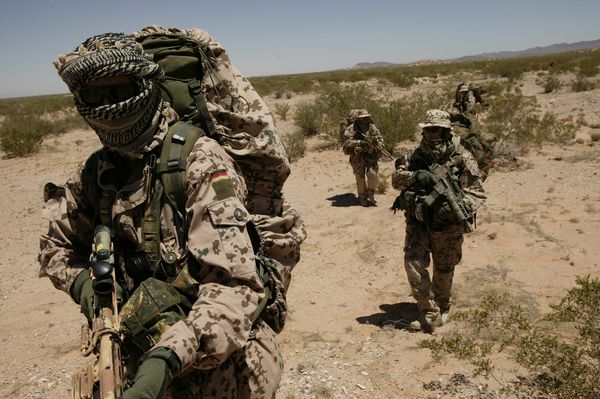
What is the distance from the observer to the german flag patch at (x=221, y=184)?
144cm

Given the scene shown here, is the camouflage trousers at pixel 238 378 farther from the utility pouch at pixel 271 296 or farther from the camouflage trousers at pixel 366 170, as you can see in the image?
the camouflage trousers at pixel 366 170

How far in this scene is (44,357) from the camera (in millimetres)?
4473

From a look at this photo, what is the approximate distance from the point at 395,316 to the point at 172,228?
4003mm

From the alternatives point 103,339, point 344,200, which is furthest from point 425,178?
point 344,200

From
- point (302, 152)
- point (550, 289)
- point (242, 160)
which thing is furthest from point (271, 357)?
A: point (302, 152)

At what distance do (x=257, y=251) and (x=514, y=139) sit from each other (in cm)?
1117

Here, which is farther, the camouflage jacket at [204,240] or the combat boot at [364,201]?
the combat boot at [364,201]

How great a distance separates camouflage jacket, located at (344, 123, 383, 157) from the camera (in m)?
8.45

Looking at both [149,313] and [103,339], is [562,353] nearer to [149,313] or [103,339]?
[149,313]

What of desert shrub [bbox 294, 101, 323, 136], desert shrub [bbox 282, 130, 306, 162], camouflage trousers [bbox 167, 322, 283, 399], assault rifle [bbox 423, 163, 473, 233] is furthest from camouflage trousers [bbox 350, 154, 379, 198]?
camouflage trousers [bbox 167, 322, 283, 399]

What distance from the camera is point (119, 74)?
147 cm

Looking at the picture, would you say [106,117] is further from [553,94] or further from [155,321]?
[553,94]

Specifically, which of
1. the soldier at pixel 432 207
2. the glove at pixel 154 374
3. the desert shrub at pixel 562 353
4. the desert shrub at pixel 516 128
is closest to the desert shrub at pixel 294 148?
the desert shrub at pixel 516 128

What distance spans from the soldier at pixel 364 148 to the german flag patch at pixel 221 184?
717 cm
